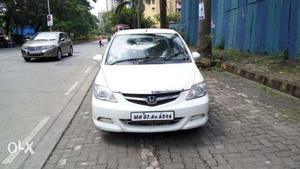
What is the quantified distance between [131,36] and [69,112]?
1900 millimetres

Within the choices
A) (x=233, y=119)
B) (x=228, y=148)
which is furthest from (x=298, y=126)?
(x=228, y=148)

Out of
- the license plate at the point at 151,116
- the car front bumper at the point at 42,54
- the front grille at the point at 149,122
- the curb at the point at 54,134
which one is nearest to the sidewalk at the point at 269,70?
the front grille at the point at 149,122

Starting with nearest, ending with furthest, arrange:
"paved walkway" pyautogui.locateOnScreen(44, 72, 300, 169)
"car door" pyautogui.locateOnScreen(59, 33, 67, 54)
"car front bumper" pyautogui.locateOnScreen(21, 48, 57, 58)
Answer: "paved walkway" pyautogui.locateOnScreen(44, 72, 300, 169) → "car front bumper" pyautogui.locateOnScreen(21, 48, 57, 58) → "car door" pyautogui.locateOnScreen(59, 33, 67, 54)

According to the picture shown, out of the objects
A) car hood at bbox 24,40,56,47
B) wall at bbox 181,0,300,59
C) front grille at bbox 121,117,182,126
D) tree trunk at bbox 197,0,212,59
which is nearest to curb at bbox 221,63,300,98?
tree trunk at bbox 197,0,212,59

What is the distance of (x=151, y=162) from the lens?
4.83m

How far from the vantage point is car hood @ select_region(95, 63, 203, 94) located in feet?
17.5

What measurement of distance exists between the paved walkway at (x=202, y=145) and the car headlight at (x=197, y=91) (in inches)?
25.6

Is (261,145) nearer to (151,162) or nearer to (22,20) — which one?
(151,162)

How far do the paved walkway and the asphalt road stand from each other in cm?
43

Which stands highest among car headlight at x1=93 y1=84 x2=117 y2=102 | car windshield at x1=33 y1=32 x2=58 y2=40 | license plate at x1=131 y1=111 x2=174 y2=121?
car windshield at x1=33 y1=32 x2=58 y2=40

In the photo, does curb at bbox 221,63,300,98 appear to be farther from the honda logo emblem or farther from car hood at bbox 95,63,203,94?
the honda logo emblem


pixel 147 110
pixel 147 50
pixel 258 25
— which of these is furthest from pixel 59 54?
pixel 147 110

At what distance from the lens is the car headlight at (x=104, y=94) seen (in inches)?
213

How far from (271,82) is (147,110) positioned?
5.32 meters
